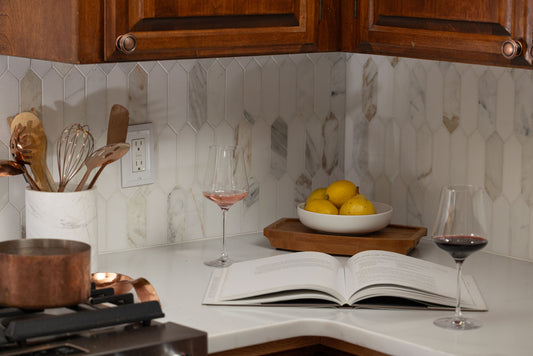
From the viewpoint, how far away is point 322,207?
215cm

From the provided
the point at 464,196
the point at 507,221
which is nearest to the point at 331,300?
the point at 464,196

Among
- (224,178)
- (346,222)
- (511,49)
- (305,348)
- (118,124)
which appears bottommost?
(305,348)

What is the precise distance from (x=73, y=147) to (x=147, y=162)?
0.76ft

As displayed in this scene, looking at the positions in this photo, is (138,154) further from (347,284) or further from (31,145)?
(347,284)

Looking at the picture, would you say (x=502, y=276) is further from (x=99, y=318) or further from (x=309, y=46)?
(x=99, y=318)

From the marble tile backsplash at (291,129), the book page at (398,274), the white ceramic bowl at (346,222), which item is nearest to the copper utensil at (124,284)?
the marble tile backsplash at (291,129)

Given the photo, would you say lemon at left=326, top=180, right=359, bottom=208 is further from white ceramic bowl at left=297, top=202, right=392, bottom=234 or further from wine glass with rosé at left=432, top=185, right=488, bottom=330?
wine glass with rosé at left=432, top=185, right=488, bottom=330

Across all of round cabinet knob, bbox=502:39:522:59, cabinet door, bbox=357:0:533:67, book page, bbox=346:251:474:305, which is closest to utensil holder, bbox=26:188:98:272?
book page, bbox=346:251:474:305

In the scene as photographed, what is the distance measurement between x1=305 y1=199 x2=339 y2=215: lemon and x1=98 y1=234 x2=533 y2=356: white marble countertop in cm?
33

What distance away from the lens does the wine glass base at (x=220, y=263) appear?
2.05 meters

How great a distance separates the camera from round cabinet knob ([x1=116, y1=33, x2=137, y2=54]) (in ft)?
5.28

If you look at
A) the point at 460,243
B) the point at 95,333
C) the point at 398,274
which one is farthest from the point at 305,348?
the point at 95,333

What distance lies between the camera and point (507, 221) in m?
2.17

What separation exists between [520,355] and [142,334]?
648mm
